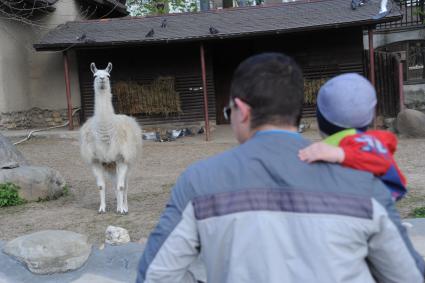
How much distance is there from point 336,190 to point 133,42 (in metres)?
14.0

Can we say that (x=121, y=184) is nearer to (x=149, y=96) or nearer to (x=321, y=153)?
(x=321, y=153)

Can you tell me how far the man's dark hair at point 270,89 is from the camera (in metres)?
1.69

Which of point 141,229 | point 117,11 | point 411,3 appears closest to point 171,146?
point 141,229

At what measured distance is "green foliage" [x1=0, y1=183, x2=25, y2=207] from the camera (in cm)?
783

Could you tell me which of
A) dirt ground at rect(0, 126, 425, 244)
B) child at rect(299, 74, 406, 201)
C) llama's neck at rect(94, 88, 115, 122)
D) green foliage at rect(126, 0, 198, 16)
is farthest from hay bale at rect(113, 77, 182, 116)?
child at rect(299, 74, 406, 201)

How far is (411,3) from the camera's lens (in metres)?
21.2

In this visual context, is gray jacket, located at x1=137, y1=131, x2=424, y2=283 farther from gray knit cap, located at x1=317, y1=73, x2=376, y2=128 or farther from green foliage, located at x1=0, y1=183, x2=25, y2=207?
green foliage, located at x1=0, y1=183, x2=25, y2=207

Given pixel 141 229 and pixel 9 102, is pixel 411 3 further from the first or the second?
pixel 141 229

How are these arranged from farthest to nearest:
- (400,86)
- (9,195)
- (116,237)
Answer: (400,86)
(9,195)
(116,237)

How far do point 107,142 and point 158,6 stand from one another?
2068 centimetres

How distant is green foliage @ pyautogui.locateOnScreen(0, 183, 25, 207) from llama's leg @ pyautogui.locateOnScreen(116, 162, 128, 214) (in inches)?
63.8

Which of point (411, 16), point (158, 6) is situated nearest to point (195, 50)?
point (411, 16)

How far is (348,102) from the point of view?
1.84 m

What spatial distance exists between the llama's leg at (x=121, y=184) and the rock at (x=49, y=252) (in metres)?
2.34
